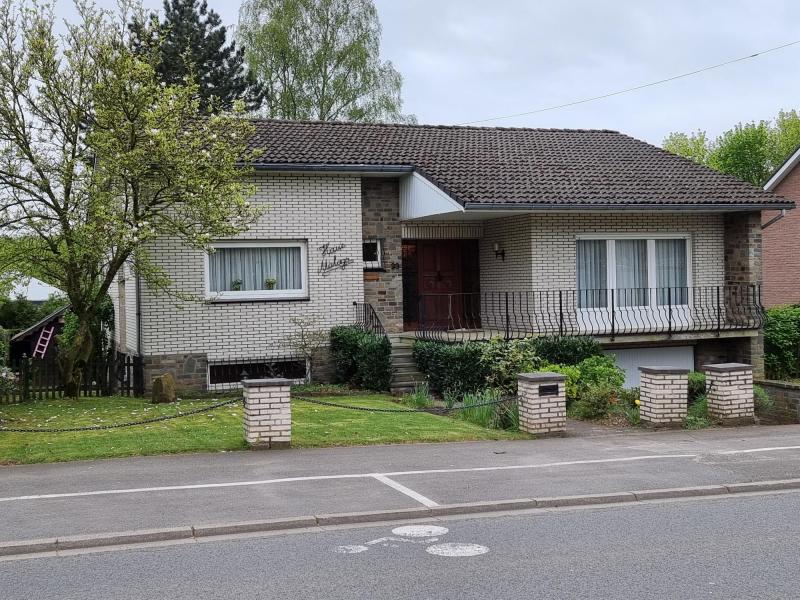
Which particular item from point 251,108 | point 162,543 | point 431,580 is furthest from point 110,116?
point 251,108

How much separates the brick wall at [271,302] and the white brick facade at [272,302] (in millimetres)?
19

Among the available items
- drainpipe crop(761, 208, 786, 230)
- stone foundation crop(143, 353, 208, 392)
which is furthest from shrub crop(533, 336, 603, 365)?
stone foundation crop(143, 353, 208, 392)

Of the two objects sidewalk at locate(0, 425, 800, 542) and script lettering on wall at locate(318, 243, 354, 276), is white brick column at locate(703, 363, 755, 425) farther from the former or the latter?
script lettering on wall at locate(318, 243, 354, 276)

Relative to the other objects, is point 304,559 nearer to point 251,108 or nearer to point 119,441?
point 119,441

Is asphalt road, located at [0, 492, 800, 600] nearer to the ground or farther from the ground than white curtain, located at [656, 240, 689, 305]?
nearer to the ground

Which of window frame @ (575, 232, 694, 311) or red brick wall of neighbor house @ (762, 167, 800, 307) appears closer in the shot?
window frame @ (575, 232, 694, 311)

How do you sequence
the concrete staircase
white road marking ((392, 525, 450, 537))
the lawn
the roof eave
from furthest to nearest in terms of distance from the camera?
the roof eave, the concrete staircase, the lawn, white road marking ((392, 525, 450, 537))

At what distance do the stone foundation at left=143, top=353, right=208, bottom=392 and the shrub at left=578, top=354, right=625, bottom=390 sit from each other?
7232 mm

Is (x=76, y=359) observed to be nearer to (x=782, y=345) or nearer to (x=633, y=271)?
(x=633, y=271)

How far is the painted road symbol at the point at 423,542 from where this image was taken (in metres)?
7.25

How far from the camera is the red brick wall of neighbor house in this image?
27.3 meters

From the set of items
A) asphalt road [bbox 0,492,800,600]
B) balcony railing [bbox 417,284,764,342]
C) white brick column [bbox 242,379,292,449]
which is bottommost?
asphalt road [bbox 0,492,800,600]

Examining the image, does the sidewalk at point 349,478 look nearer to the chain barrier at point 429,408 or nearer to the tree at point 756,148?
the chain barrier at point 429,408

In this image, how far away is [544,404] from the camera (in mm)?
12992
